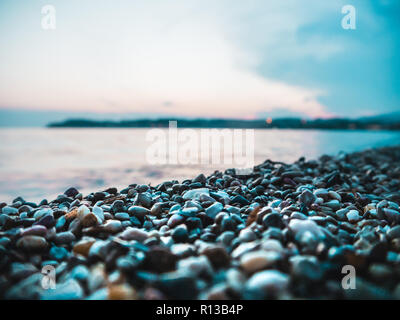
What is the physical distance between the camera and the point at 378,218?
182 cm

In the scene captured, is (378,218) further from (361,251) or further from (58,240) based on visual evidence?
(58,240)

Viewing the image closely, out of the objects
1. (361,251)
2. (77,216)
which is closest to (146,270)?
(77,216)

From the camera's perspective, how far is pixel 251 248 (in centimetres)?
122

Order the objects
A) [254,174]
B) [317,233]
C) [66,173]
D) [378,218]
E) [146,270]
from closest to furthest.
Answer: [146,270] < [317,233] < [378,218] < [254,174] < [66,173]

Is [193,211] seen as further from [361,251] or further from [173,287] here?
[361,251]
